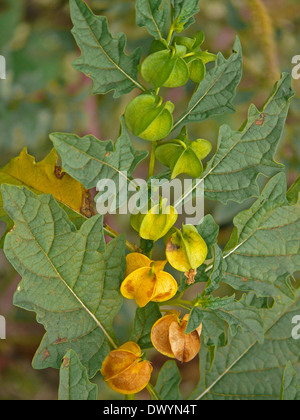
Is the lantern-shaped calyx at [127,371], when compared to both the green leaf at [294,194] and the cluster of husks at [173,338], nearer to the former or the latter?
the cluster of husks at [173,338]

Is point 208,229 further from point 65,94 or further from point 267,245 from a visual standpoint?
point 65,94

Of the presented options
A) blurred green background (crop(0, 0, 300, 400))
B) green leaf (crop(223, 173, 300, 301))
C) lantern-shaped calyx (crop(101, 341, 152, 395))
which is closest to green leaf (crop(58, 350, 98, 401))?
lantern-shaped calyx (crop(101, 341, 152, 395))

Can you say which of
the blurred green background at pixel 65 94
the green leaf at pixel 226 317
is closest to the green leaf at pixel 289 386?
the green leaf at pixel 226 317

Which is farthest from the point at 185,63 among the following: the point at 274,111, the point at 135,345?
the point at 135,345

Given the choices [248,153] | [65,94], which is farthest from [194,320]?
[65,94]

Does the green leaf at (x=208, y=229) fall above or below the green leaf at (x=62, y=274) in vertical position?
above

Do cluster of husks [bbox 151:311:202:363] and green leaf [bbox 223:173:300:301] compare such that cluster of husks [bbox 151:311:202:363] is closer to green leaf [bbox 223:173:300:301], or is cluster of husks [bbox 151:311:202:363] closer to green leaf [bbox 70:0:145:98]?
green leaf [bbox 223:173:300:301]
